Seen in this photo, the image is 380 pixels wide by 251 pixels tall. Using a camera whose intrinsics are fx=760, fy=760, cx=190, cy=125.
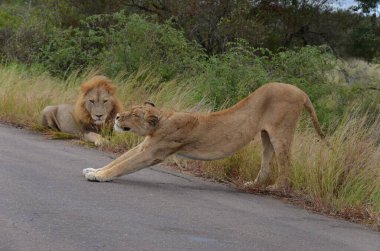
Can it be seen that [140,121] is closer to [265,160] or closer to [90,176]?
[90,176]

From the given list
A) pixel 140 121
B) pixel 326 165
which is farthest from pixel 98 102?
pixel 326 165

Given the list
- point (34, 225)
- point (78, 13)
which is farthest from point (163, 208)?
point (78, 13)

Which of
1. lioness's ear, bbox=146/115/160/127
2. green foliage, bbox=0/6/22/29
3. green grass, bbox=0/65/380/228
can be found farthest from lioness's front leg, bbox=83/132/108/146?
green foliage, bbox=0/6/22/29

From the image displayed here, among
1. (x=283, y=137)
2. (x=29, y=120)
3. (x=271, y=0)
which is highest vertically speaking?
(x=271, y=0)

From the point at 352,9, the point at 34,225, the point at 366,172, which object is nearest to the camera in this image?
the point at 34,225

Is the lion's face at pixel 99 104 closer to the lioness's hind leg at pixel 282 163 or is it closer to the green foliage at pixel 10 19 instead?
the lioness's hind leg at pixel 282 163

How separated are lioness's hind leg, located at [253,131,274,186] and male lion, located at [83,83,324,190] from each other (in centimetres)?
12

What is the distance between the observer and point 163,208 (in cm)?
711

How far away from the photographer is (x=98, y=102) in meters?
11.9

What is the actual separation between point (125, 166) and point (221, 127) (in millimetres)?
1292

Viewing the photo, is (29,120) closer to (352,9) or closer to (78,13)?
(78,13)

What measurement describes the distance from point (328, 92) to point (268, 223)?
9.79m

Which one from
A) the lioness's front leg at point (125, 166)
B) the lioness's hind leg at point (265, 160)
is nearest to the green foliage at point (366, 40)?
the lioness's hind leg at point (265, 160)

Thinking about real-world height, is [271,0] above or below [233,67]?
above
